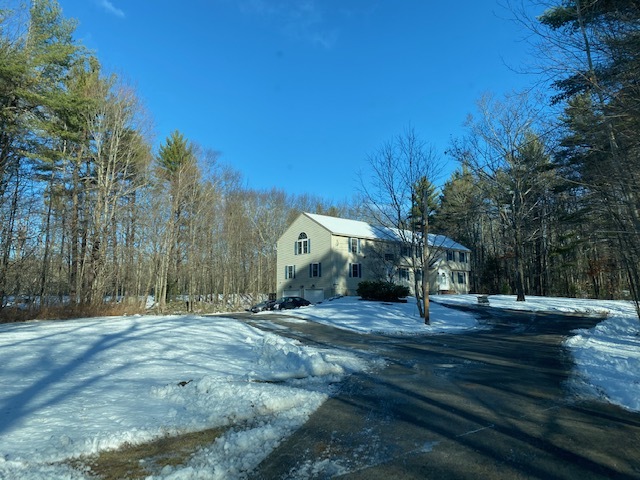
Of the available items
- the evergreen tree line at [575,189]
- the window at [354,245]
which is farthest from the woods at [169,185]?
the window at [354,245]

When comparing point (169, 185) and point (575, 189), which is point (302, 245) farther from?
point (575, 189)

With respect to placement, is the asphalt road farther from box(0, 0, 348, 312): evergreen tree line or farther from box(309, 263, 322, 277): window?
box(309, 263, 322, 277): window

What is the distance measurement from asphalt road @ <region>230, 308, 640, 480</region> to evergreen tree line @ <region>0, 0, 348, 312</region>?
1790 centimetres

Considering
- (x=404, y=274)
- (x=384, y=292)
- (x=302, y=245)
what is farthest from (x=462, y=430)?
(x=404, y=274)

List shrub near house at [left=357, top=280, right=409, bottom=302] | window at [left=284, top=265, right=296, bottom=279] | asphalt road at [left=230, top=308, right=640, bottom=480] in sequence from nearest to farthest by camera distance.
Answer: asphalt road at [left=230, top=308, right=640, bottom=480] → shrub near house at [left=357, top=280, right=409, bottom=302] → window at [left=284, top=265, right=296, bottom=279]

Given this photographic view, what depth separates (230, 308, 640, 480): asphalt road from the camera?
3.65 meters

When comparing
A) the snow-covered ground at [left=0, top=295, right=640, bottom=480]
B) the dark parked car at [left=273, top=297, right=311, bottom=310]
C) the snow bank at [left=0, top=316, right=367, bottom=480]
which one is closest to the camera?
the snow-covered ground at [left=0, top=295, right=640, bottom=480]

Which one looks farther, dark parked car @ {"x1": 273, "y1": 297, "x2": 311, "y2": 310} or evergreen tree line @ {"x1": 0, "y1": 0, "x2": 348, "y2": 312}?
dark parked car @ {"x1": 273, "y1": 297, "x2": 311, "y2": 310}

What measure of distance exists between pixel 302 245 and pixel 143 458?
34297 millimetres

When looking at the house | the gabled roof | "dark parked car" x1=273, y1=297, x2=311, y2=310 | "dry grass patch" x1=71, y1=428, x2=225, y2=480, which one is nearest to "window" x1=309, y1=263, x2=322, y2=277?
the house

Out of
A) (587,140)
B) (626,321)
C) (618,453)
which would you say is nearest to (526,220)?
(626,321)

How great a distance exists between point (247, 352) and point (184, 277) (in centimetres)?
3013

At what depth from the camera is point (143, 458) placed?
157 inches

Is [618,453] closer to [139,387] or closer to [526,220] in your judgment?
[139,387]
